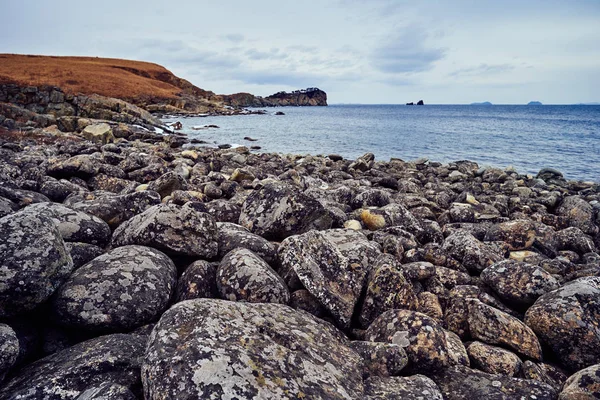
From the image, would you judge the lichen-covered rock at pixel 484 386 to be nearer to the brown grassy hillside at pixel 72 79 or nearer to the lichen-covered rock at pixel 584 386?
the lichen-covered rock at pixel 584 386

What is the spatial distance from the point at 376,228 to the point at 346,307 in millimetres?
3862

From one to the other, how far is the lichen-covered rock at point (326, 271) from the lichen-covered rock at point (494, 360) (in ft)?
4.57

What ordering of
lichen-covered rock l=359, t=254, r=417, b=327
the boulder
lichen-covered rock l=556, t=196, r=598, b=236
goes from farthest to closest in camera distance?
the boulder, lichen-covered rock l=556, t=196, r=598, b=236, lichen-covered rock l=359, t=254, r=417, b=327

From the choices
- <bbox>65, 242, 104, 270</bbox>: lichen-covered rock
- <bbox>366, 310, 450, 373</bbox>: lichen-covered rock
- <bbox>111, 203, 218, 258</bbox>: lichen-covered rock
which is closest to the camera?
<bbox>366, 310, 450, 373</bbox>: lichen-covered rock

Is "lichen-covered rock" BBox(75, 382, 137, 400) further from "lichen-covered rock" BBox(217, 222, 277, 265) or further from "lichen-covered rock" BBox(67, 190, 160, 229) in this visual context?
"lichen-covered rock" BBox(67, 190, 160, 229)

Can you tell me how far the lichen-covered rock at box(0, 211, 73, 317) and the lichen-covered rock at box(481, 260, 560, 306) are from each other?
5.52 metres

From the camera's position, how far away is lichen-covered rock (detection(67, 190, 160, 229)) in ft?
19.1

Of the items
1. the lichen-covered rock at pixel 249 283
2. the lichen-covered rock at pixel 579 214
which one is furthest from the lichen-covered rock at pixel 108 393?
the lichen-covered rock at pixel 579 214

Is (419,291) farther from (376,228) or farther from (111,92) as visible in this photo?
(111,92)

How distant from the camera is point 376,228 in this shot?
7969 millimetres

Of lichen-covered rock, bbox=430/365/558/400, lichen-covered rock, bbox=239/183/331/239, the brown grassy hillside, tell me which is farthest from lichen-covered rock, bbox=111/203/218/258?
the brown grassy hillside

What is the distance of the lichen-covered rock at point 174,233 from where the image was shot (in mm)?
4633

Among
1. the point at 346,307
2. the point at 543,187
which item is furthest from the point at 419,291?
the point at 543,187

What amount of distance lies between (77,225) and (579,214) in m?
13.8
